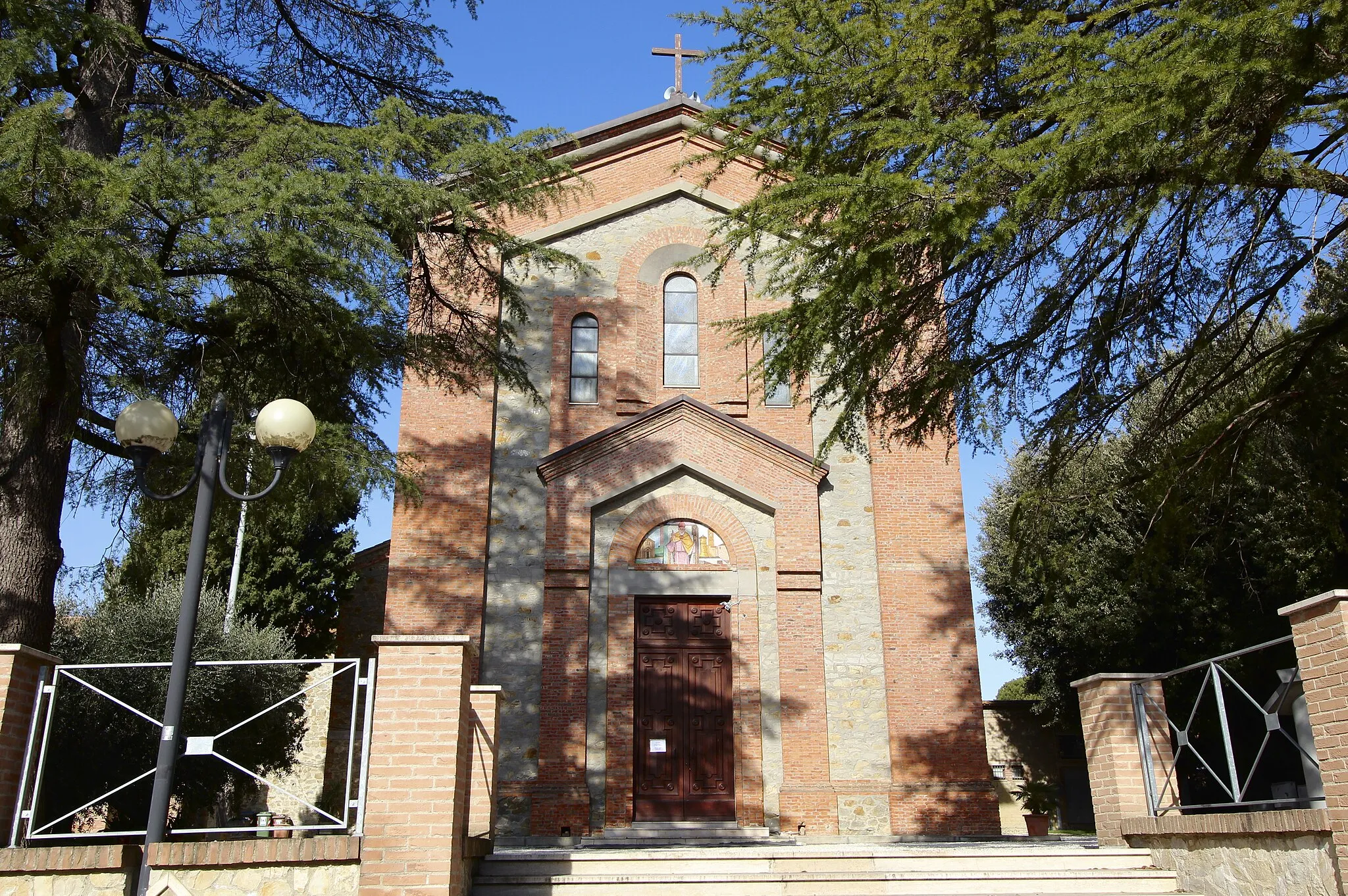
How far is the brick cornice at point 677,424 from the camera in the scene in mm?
13211

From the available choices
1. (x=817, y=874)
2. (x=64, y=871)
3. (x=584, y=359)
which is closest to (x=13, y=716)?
(x=64, y=871)

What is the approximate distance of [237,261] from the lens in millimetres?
7891

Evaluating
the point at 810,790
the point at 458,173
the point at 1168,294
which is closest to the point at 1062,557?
the point at 1168,294

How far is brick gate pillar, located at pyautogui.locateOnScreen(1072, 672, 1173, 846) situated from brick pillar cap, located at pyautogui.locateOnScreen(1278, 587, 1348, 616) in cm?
219

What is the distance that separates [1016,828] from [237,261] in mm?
20211

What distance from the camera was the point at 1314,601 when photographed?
19.5 ft

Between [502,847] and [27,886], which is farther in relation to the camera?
[502,847]

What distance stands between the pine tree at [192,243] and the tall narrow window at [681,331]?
3911 millimetres

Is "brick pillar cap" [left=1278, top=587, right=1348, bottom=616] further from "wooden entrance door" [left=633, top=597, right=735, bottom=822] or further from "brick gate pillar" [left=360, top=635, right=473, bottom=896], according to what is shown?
"wooden entrance door" [left=633, top=597, right=735, bottom=822]

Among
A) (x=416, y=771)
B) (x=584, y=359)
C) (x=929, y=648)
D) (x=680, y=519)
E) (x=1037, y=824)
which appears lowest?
(x=1037, y=824)

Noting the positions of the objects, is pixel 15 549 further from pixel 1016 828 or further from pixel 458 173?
pixel 1016 828

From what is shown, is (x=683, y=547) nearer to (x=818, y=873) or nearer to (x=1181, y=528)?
(x=1181, y=528)

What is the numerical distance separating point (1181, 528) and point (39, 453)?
31.0ft

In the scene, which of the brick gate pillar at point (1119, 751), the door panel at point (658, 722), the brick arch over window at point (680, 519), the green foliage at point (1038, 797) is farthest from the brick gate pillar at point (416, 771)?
the green foliage at point (1038, 797)
